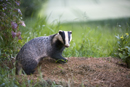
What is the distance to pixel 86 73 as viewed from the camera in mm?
2898

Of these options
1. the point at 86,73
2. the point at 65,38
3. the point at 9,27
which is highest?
the point at 9,27

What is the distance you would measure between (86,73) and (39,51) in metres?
1.18

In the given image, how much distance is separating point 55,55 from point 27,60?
68cm

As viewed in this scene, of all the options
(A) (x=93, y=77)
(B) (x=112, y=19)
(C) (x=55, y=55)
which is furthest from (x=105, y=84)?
(B) (x=112, y=19)

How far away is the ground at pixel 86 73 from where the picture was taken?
247 cm

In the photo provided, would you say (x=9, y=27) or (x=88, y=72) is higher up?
(x=9, y=27)

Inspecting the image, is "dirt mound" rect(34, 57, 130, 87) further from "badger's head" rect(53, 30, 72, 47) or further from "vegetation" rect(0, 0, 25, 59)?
"vegetation" rect(0, 0, 25, 59)

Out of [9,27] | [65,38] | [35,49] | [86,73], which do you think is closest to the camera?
[86,73]

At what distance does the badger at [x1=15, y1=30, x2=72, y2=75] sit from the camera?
3.16 m

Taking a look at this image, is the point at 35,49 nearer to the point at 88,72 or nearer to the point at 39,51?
the point at 39,51

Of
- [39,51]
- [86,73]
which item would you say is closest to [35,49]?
[39,51]

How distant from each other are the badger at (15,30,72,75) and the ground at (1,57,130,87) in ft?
0.65

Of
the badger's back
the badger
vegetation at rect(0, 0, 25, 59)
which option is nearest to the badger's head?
the badger

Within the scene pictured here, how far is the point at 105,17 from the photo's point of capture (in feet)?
28.7
